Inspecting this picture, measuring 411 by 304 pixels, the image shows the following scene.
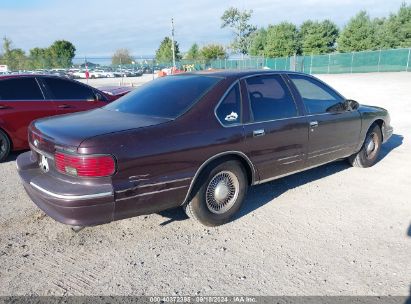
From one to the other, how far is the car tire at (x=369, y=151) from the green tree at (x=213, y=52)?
205 ft

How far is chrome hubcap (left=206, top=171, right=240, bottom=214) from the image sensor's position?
371 cm

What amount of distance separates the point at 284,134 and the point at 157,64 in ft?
180

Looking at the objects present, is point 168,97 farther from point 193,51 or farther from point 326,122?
point 193,51

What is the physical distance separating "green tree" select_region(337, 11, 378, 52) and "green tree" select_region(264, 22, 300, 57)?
34.4 ft

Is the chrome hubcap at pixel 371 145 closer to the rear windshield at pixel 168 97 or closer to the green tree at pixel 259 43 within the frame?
the rear windshield at pixel 168 97

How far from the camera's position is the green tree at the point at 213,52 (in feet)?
218

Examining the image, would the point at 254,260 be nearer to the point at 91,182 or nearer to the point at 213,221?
the point at 213,221

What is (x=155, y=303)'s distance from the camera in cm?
264

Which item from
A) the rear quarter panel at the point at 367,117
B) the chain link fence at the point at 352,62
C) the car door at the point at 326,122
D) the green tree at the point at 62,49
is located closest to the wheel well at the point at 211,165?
the car door at the point at 326,122

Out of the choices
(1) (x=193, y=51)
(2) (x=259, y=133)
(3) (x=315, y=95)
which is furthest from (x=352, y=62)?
(1) (x=193, y=51)

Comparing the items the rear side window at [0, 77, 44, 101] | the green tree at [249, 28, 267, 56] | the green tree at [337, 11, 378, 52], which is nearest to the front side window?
the rear side window at [0, 77, 44, 101]

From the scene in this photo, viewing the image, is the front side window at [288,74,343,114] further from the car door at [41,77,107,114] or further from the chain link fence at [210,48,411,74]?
the chain link fence at [210,48,411,74]

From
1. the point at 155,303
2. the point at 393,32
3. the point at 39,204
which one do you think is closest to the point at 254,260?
the point at 155,303

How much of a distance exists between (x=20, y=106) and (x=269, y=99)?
4.42m
